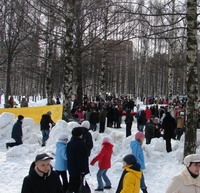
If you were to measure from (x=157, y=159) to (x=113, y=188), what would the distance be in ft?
11.2

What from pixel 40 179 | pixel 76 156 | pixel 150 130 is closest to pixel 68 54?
pixel 150 130

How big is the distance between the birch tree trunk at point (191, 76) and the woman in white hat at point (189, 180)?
6.37 metres

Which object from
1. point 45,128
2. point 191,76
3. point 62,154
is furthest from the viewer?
point 45,128

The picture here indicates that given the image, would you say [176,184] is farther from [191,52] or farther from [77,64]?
[77,64]

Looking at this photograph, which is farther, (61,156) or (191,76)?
(191,76)

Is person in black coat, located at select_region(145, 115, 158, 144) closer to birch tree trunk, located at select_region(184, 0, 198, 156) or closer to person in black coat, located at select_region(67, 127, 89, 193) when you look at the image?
birch tree trunk, located at select_region(184, 0, 198, 156)

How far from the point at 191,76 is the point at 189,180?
666 cm

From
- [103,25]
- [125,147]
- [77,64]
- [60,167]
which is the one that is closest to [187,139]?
[125,147]

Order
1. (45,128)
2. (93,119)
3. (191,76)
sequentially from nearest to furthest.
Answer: (191,76) < (45,128) < (93,119)

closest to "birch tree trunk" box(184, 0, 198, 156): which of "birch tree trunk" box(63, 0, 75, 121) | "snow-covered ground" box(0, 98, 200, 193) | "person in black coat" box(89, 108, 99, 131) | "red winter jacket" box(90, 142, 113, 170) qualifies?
"snow-covered ground" box(0, 98, 200, 193)

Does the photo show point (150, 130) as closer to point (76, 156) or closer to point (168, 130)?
point (168, 130)

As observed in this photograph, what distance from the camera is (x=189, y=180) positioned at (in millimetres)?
4535

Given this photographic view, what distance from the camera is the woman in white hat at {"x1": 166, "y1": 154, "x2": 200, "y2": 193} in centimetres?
454

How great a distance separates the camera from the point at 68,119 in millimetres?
16859
